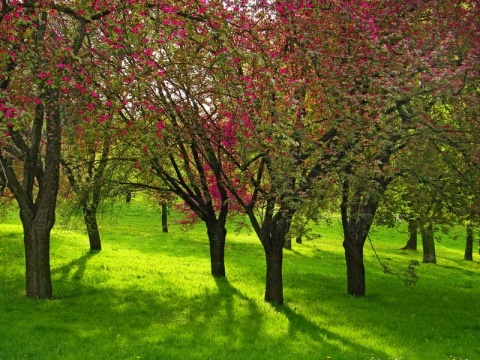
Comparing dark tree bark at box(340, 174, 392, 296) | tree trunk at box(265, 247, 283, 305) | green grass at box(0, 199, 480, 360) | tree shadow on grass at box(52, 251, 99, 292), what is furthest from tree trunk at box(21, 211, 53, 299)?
dark tree bark at box(340, 174, 392, 296)

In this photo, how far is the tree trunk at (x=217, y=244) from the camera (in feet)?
66.6

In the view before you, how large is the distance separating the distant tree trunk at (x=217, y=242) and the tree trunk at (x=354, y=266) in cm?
540

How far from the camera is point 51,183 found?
1423cm

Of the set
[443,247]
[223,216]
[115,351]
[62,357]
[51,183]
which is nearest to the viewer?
[62,357]

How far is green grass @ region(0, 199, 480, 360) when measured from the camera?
10.6 metres

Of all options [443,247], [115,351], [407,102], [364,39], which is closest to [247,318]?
[115,351]

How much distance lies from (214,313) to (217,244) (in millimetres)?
6509

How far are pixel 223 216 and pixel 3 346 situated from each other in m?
11.5

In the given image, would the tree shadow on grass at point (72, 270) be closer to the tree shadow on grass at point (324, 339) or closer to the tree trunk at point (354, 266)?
the tree shadow on grass at point (324, 339)

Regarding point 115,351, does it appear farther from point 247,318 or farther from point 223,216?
point 223,216

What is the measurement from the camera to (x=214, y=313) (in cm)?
1409

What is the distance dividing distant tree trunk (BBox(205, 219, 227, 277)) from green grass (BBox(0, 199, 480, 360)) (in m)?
0.70

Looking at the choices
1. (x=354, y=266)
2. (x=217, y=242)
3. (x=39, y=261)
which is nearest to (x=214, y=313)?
(x=39, y=261)

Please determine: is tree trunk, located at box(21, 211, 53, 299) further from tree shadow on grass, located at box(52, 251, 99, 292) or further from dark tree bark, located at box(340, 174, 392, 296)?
dark tree bark, located at box(340, 174, 392, 296)
